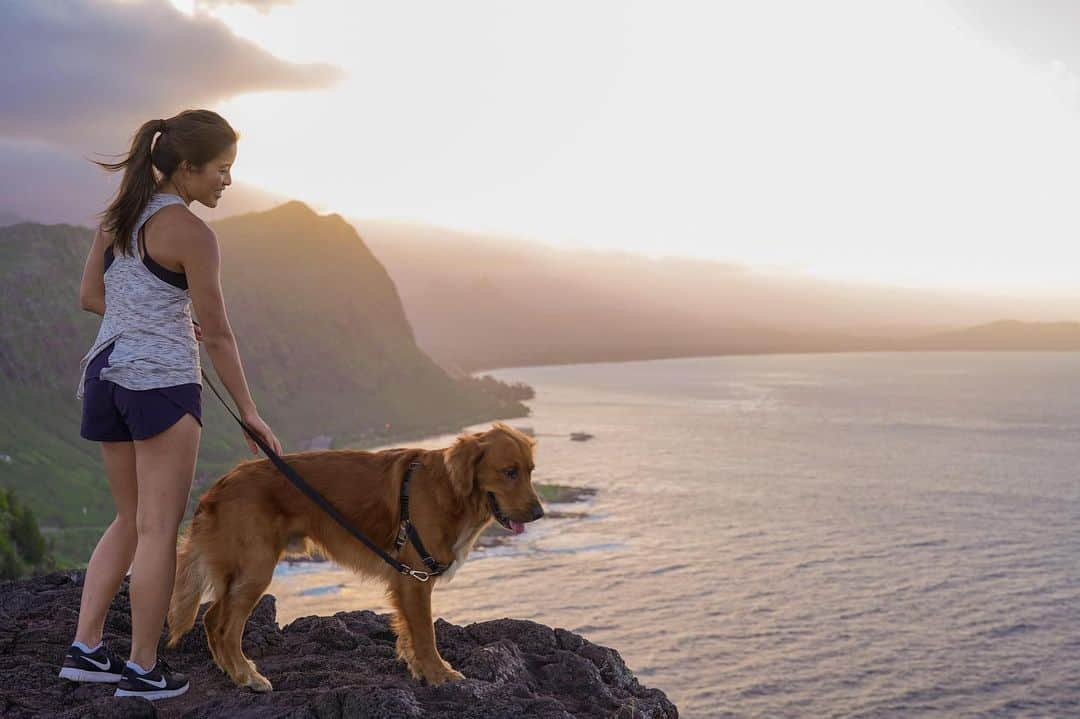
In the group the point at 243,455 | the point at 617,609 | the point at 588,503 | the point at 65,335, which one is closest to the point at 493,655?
the point at 617,609

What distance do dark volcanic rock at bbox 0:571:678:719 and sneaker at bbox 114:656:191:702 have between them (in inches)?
2.8

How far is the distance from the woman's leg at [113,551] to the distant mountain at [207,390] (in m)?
71.1

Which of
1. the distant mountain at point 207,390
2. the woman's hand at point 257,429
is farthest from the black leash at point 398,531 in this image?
the distant mountain at point 207,390

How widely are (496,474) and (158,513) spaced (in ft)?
7.96

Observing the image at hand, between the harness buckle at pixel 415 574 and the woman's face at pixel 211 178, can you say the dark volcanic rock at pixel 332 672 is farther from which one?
the woman's face at pixel 211 178

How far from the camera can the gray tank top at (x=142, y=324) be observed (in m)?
5.23

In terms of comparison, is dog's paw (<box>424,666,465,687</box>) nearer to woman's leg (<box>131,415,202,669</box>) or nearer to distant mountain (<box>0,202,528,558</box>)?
woman's leg (<box>131,415,202,669</box>)

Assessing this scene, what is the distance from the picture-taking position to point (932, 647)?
52.1 meters

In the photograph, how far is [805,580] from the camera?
213 ft

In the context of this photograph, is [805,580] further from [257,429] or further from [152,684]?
[257,429]

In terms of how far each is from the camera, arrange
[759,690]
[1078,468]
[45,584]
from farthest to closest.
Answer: [1078,468] → [759,690] → [45,584]

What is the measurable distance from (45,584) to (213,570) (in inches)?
144

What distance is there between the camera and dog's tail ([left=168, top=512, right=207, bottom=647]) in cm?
623

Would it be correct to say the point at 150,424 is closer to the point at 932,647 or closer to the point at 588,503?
the point at 932,647
